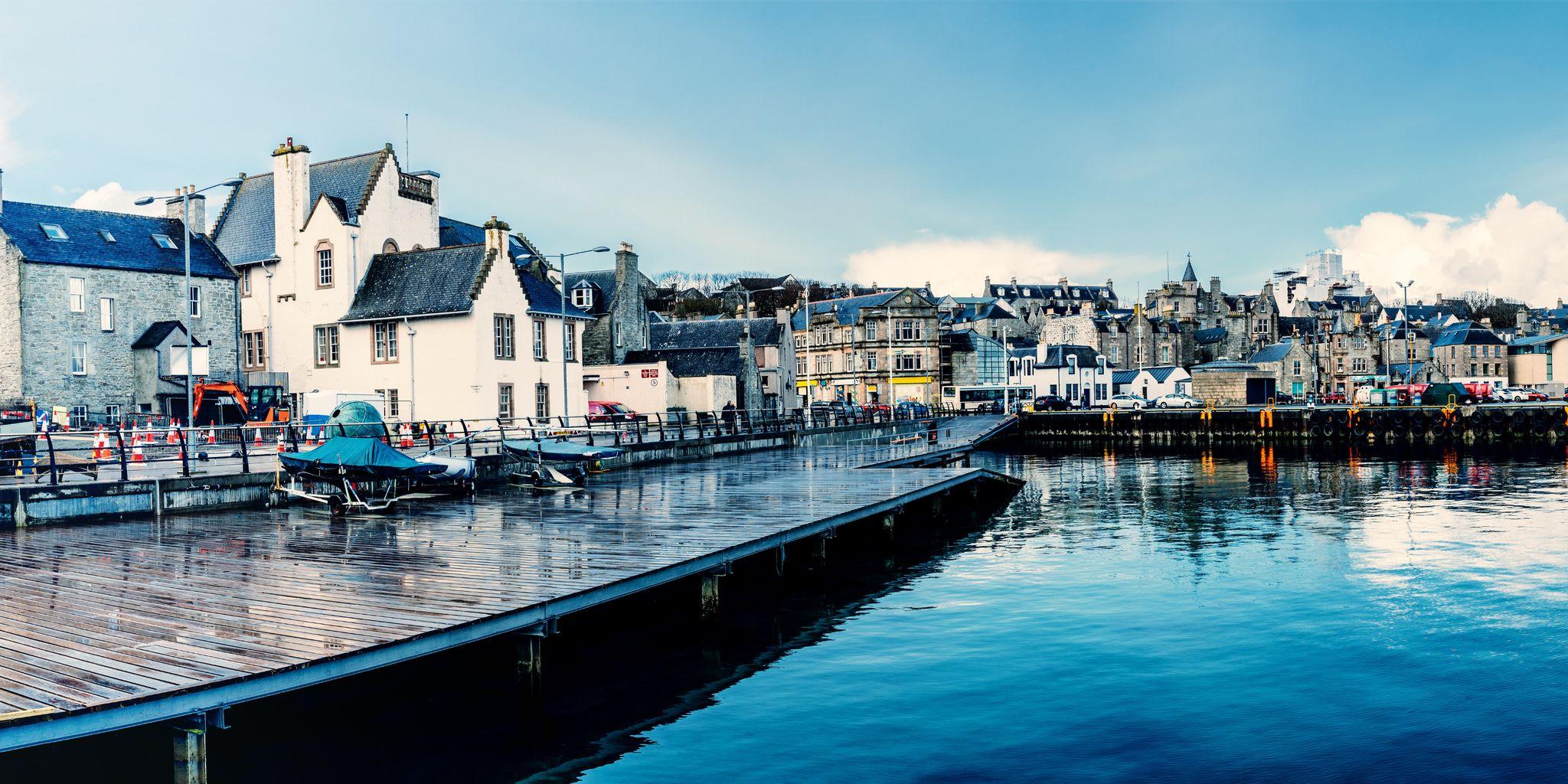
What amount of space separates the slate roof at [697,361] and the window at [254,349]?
74.4 feet

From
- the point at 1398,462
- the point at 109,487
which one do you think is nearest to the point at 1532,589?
the point at 109,487

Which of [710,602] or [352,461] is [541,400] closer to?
[352,461]

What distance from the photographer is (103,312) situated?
49.2 m

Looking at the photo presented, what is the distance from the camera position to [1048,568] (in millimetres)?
26641

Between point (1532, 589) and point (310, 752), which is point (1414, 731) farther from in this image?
point (310, 752)

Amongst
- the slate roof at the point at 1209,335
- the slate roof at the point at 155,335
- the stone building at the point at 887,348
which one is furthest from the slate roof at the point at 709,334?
the slate roof at the point at 1209,335

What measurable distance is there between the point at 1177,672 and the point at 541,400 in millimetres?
43513

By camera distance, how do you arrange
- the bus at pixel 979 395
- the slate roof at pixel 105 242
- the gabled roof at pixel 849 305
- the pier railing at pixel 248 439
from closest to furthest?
the pier railing at pixel 248 439
the slate roof at pixel 105 242
the gabled roof at pixel 849 305
the bus at pixel 979 395

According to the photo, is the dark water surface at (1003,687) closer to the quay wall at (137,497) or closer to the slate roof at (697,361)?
the quay wall at (137,497)

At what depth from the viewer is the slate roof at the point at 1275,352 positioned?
134500mm

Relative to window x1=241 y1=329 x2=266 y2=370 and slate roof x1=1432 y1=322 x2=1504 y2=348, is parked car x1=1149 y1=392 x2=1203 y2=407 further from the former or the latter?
window x1=241 y1=329 x2=266 y2=370

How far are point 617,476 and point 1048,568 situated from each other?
13740 mm

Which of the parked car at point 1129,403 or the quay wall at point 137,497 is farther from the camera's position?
the parked car at point 1129,403

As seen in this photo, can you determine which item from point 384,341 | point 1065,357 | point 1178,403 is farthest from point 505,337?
point 1065,357
